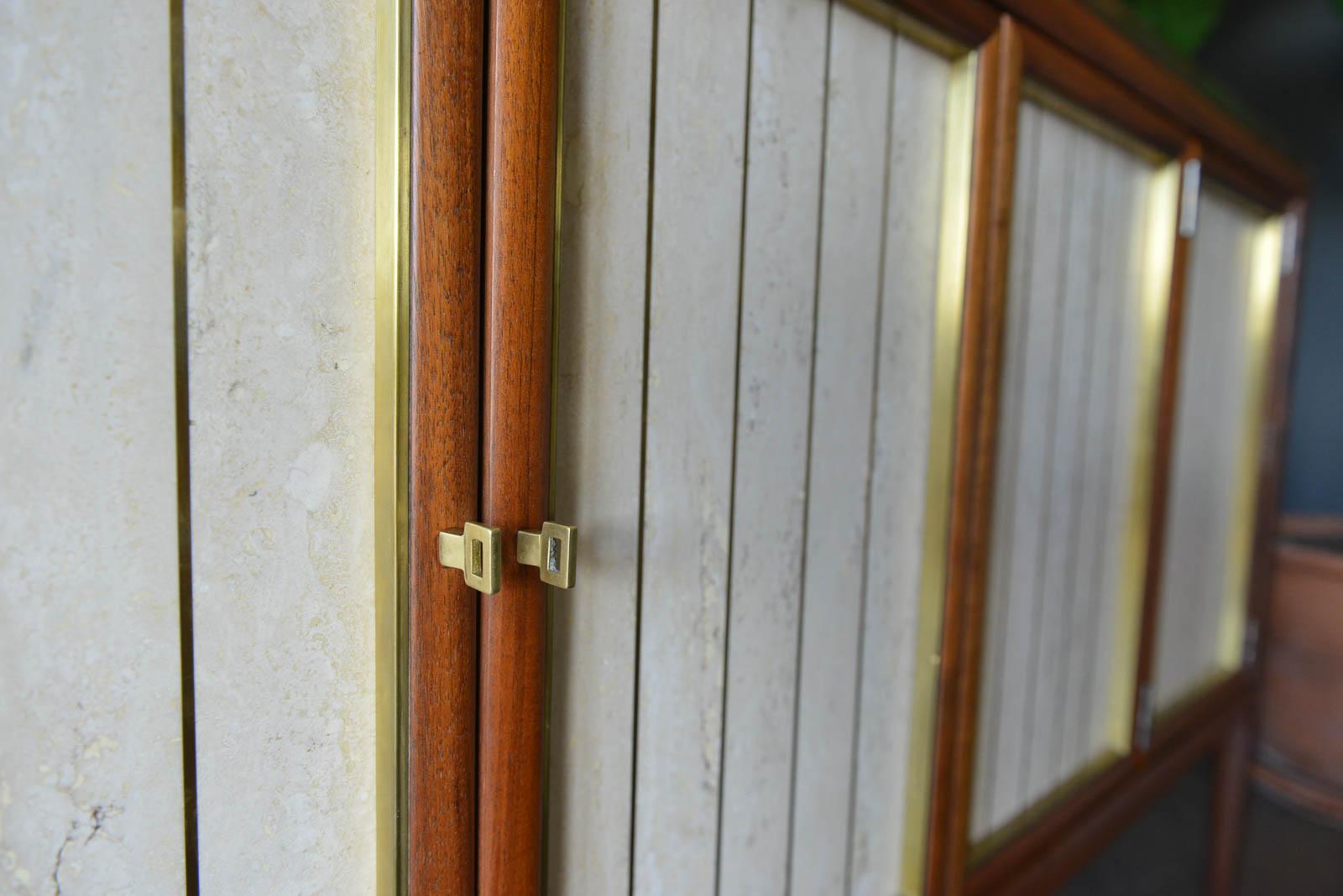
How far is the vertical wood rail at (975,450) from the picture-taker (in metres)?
0.90

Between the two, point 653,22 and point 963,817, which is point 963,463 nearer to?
point 963,817

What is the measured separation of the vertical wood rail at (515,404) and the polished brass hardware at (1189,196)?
48.5 inches

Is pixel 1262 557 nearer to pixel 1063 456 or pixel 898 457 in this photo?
pixel 1063 456

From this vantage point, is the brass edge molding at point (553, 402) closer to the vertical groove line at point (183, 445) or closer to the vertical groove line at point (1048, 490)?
the vertical groove line at point (183, 445)

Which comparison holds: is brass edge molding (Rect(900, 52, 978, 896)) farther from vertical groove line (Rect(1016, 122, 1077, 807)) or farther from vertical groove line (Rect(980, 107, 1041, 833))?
vertical groove line (Rect(1016, 122, 1077, 807))

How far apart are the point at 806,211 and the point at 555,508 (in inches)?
15.7

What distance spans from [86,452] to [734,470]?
19.2 inches

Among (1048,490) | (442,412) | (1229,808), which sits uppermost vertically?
(442,412)

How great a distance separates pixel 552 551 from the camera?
528 mm

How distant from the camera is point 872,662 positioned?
901mm

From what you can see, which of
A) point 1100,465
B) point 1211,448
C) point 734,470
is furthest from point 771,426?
point 1211,448

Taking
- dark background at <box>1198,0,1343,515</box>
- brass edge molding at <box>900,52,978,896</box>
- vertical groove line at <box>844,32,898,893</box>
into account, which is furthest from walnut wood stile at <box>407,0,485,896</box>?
dark background at <box>1198,0,1343,515</box>

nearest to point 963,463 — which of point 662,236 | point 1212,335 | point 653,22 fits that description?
point 662,236

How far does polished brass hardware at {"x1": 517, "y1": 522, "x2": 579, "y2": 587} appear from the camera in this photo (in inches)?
20.6
